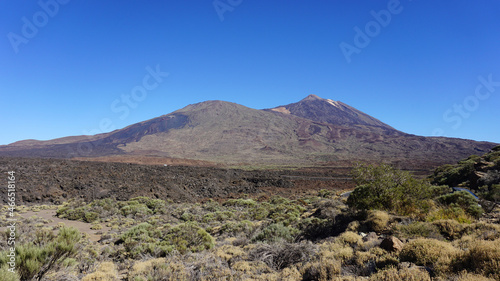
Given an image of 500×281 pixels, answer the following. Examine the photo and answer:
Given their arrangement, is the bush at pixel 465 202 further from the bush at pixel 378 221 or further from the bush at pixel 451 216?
the bush at pixel 378 221

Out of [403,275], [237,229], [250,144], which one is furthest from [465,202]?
[250,144]

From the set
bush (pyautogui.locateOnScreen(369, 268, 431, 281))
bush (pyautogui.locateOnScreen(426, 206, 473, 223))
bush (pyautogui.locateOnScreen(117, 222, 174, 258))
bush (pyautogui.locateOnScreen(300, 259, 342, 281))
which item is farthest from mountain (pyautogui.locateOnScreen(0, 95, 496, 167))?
bush (pyautogui.locateOnScreen(369, 268, 431, 281))

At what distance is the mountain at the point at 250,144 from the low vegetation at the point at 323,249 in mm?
62441

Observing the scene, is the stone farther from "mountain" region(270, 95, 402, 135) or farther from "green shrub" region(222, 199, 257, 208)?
"mountain" region(270, 95, 402, 135)

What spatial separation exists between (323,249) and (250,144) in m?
95.5

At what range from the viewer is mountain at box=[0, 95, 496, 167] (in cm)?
8350

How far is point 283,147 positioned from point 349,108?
122107 mm

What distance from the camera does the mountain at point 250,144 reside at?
83.5 meters

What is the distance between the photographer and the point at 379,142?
104 m

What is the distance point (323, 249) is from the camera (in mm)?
6137

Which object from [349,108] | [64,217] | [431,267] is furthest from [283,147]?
[349,108]

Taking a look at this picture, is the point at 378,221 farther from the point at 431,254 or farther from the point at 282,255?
the point at 282,255

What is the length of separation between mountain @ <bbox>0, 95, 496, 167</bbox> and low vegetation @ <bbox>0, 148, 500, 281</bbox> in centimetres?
6244

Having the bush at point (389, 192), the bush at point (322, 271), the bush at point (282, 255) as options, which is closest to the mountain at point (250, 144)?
the bush at point (389, 192)
